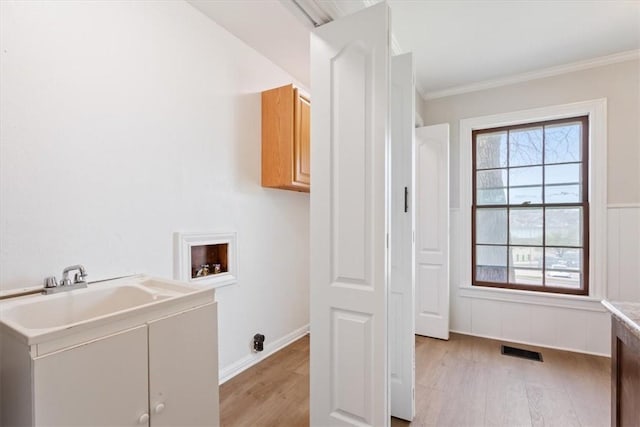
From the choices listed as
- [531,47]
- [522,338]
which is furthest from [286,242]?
[531,47]

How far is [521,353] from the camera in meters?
2.74

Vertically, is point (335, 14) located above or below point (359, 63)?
above

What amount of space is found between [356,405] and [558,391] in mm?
1668

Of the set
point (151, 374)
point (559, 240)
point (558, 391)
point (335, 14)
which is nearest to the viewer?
point (151, 374)

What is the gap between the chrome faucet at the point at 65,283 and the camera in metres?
1.21

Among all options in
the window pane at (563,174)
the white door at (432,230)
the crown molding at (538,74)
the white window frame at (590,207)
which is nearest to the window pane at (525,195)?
the window pane at (563,174)

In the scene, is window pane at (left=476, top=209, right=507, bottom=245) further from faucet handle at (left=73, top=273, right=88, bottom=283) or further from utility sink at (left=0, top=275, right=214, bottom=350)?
faucet handle at (left=73, top=273, right=88, bottom=283)

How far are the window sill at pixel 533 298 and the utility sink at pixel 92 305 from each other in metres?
2.95

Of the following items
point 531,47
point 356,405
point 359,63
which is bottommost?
point 356,405

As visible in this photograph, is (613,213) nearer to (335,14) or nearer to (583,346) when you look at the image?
(583,346)

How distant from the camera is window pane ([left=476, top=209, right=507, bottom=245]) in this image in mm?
3211

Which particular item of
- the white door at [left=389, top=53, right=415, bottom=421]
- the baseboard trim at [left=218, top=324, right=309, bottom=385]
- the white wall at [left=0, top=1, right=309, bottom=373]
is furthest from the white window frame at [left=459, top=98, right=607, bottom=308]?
the white wall at [left=0, top=1, right=309, bottom=373]

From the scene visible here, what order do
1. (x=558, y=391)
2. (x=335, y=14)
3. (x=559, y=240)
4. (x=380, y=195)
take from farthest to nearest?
1. (x=559, y=240)
2. (x=558, y=391)
3. (x=335, y=14)
4. (x=380, y=195)

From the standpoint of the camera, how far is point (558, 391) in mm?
2123
